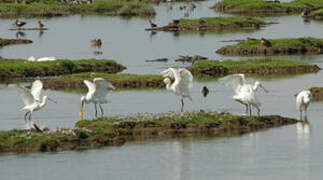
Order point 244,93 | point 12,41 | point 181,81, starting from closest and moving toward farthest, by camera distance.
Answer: point 244,93 < point 181,81 < point 12,41

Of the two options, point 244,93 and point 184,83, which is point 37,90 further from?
point 244,93

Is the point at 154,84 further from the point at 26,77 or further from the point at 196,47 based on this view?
the point at 196,47

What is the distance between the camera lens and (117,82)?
39.9 metres

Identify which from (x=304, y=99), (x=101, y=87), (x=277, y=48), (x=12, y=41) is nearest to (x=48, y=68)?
(x=277, y=48)

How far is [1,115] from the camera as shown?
33.2 metres

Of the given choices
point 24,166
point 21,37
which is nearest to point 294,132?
point 24,166

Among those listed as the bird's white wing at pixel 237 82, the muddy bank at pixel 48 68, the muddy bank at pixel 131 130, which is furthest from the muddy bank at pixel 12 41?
the muddy bank at pixel 131 130

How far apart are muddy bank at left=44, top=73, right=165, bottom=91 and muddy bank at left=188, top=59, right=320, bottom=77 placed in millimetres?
4321

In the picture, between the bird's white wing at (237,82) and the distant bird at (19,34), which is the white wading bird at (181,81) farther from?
the distant bird at (19,34)

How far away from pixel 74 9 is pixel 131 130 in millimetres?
65805

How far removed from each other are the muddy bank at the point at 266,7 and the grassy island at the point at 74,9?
7.69 meters

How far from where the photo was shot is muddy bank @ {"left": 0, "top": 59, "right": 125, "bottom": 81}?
146 feet

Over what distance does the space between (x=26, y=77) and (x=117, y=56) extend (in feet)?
42.7

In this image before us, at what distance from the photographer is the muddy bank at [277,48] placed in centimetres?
5381
